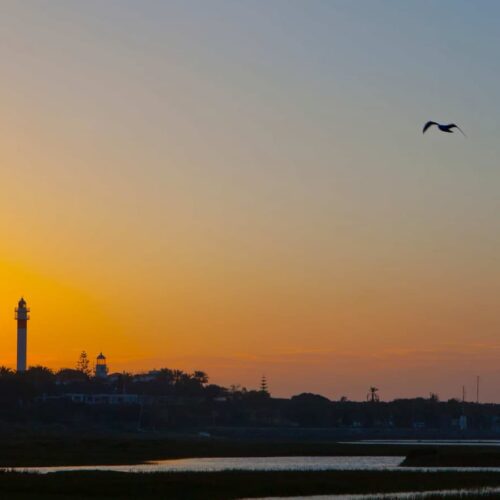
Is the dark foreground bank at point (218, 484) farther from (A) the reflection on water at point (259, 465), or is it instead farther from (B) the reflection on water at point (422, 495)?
(A) the reflection on water at point (259, 465)

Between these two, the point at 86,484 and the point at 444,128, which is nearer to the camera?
the point at 444,128

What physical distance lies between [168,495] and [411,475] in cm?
2141

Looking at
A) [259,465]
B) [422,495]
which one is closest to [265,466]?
[259,465]

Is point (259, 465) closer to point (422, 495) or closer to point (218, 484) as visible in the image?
point (218, 484)

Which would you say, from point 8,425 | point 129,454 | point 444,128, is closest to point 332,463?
point 129,454

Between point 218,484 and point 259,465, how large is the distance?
2776cm

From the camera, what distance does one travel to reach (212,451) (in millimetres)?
128500

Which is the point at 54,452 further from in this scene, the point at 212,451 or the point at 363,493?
the point at 363,493

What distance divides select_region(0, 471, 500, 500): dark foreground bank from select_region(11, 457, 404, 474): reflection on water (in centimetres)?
1031

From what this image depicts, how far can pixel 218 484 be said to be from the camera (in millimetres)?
67000

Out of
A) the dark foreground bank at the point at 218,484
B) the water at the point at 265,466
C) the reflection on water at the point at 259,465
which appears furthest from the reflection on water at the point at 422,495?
the reflection on water at the point at 259,465

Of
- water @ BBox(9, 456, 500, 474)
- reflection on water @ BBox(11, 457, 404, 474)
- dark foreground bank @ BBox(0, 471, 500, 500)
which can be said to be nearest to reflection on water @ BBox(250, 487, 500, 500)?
dark foreground bank @ BBox(0, 471, 500, 500)

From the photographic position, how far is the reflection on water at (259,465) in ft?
285

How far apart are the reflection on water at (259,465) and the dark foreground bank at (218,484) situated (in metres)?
10.3
